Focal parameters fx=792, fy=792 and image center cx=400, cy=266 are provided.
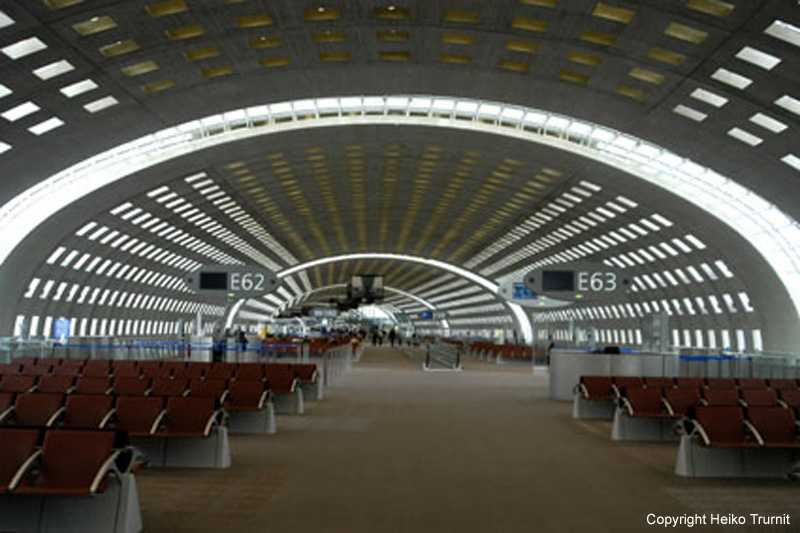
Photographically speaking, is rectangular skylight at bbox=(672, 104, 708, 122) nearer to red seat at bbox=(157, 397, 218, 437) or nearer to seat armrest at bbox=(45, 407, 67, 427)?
red seat at bbox=(157, 397, 218, 437)

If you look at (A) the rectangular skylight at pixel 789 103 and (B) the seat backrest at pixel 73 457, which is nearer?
(B) the seat backrest at pixel 73 457

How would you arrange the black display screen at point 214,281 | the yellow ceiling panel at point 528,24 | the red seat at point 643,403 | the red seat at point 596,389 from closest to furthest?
the red seat at point 643,403
the red seat at point 596,389
the yellow ceiling panel at point 528,24
the black display screen at point 214,281

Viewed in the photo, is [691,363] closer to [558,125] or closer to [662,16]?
[662,16]

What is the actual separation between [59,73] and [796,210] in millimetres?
29165

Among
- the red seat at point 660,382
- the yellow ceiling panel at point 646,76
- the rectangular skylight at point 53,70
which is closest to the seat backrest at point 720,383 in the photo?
the red seat at point 660,382

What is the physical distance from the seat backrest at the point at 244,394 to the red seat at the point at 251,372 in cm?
318

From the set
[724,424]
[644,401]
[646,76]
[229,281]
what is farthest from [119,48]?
[724,424]

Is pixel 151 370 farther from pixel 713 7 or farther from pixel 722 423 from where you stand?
pixel 713 7

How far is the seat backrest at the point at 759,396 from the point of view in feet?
42.1

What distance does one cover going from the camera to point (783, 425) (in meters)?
9.91

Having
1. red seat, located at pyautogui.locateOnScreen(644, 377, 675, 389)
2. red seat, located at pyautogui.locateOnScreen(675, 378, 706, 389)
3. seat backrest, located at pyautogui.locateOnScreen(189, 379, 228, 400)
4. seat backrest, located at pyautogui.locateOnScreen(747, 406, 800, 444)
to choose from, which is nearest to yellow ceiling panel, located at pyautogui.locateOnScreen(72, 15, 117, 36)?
seat backrest, located at pyautogui.locateOnScreen(189, 379, 228, 400)

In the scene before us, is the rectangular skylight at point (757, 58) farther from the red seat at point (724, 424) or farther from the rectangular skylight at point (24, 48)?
the rectangular skylight at point (24, 48)

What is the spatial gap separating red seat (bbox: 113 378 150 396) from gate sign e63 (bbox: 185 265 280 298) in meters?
10.9

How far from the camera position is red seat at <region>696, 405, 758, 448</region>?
9648mm
